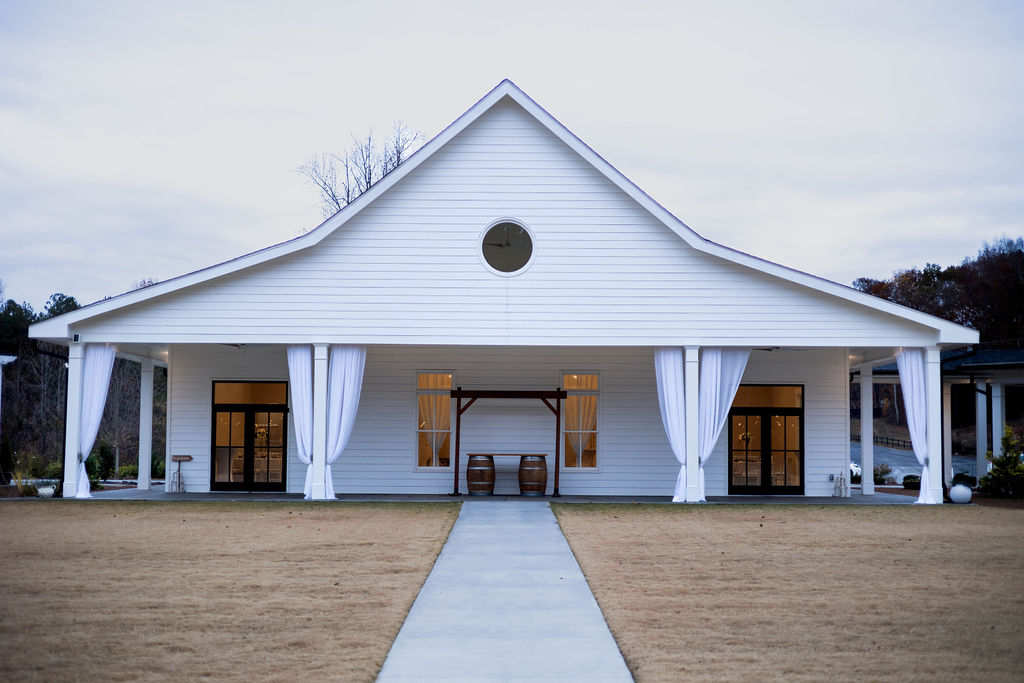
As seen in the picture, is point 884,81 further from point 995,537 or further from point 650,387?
point 995,537

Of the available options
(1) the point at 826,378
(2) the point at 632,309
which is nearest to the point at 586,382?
(2) the point at 632,309

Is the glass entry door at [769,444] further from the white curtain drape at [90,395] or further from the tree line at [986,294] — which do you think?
the tree line at [986,294]

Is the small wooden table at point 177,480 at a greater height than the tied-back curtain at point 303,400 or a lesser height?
lesser

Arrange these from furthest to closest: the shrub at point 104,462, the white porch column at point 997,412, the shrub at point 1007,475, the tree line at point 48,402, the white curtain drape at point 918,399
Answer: the tree line at point 48,402
the shrub at point 104,462
the white porch column at point 997,412
the shrub at point 1007,475
the white curtain drape at point 918,399

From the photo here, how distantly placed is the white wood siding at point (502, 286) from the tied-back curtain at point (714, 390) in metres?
0.37

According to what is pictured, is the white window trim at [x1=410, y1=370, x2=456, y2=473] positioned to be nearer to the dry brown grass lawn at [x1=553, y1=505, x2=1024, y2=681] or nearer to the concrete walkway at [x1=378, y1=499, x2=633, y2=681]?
the dry brown grass lawn at [x1=553, y1=505, x2=1024, y2=681]

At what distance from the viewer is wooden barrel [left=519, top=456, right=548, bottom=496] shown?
1770cm

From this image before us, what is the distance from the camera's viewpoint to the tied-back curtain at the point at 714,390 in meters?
16.5

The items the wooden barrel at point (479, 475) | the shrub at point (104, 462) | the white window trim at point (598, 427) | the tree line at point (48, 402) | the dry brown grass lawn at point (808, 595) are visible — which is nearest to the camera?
the dry brown grass lawn at point (808, 595)

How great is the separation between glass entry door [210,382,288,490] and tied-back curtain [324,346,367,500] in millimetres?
2855

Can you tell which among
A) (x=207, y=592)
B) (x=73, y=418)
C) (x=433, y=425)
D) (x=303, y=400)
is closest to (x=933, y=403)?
(x=433, y=425)

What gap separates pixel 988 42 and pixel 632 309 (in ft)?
Result: 28.4

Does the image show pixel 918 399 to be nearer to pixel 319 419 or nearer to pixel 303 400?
pixel 319 419

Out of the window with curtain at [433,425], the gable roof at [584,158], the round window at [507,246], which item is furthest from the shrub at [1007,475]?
the window with curtain at [433,425]
